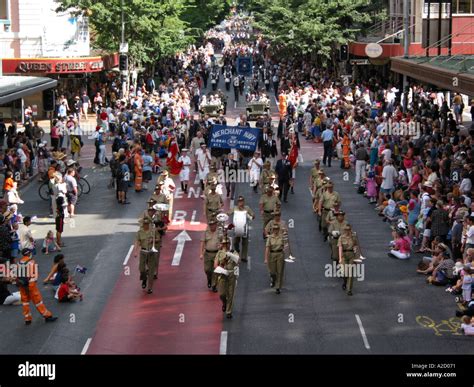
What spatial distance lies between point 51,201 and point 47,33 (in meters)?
28.6

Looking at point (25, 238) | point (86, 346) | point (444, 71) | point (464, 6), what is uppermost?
point (464, 6)

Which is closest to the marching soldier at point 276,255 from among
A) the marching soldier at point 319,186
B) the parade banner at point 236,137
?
the marching soldier at point 319,186

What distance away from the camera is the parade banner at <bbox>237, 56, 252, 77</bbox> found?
77.4m

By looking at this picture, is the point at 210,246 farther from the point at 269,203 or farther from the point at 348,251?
the point at 269,203

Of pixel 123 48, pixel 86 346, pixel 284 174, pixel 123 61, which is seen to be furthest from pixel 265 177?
pixel 123 48

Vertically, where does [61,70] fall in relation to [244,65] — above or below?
above

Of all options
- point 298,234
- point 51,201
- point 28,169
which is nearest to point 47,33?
point 28,169

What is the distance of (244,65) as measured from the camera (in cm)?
7975

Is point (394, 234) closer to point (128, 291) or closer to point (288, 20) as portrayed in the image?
point (128, 291)

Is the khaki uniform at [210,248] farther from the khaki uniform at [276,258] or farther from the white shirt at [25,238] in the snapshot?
the white shirt at [25,238]

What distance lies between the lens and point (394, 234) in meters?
25.9

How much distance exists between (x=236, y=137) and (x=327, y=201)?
8.35 m

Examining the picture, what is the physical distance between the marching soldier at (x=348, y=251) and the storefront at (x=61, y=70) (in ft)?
117

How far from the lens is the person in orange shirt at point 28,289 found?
1975 centimetres
